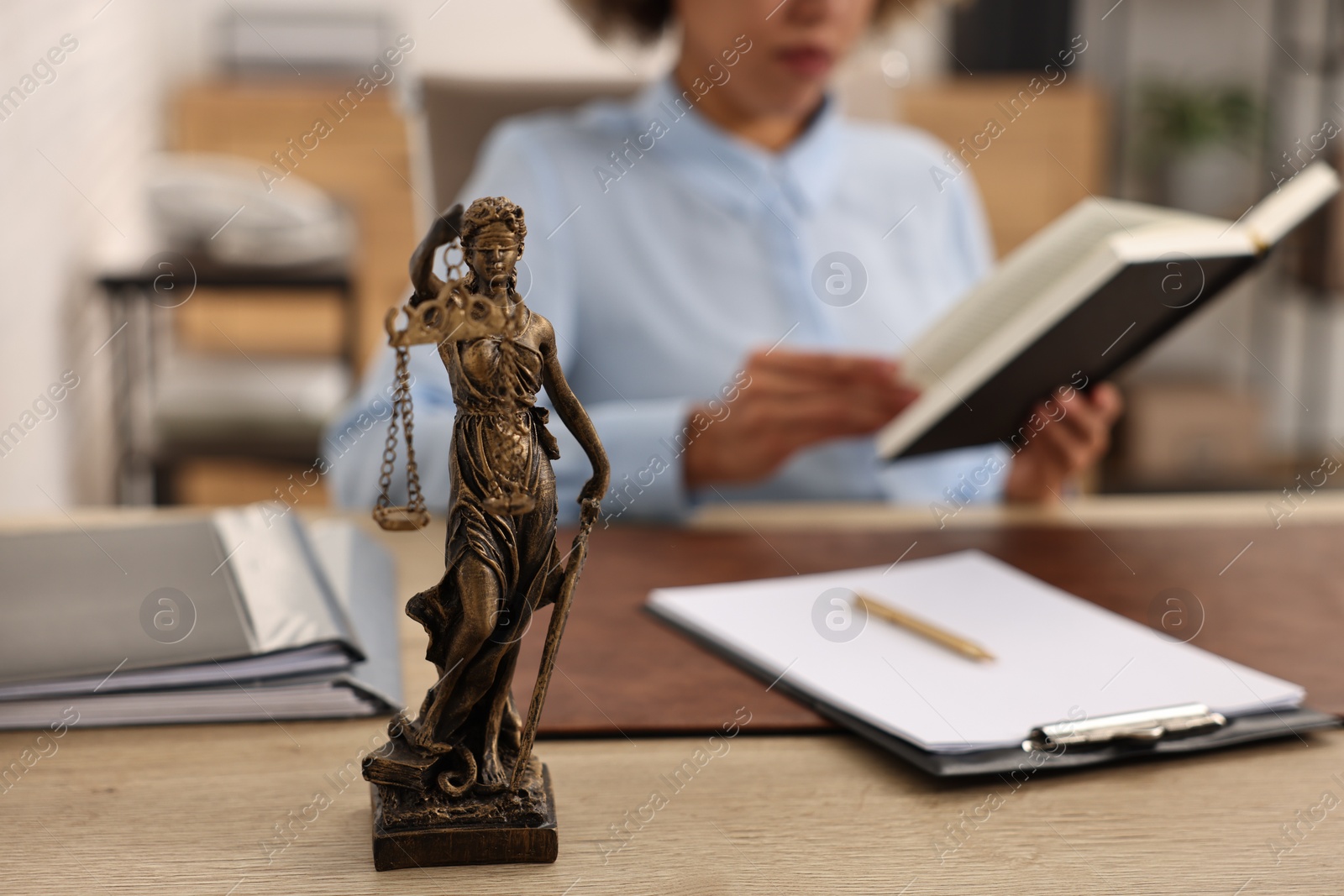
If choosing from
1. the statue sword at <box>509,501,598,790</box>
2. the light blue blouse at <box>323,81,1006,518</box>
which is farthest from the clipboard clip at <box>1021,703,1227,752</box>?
the light blue blouse at <box>323,81,1006,518</box>

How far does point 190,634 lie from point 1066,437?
0.78 m

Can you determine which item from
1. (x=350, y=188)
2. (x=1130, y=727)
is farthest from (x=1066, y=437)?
(x=350, y=188)

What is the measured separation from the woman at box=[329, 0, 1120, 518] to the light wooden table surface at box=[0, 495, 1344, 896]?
0.56 meters

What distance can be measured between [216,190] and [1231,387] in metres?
2.80

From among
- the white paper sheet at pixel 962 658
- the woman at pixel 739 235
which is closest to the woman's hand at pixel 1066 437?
the woman at pixel 739 235

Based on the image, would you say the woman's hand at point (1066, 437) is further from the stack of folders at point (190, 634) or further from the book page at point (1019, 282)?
the stack of folders at point (190, 634)

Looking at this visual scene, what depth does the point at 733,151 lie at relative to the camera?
1.37 m

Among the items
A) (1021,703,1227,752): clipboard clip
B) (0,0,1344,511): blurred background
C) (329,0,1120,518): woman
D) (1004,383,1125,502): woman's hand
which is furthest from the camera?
(0,0,1344,511): blurred background

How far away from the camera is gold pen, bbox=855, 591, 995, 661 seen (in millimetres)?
695

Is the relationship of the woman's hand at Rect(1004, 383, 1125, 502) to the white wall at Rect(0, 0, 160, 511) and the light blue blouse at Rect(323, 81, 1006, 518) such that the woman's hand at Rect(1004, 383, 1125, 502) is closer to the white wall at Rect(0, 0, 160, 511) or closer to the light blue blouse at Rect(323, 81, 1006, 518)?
the light blue blouse at Rect(323, 81, 1006, 518)

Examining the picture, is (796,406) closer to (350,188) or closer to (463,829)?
(463,829)

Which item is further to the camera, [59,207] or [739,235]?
[59,207]

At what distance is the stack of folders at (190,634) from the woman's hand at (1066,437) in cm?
63

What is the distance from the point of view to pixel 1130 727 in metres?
0.60
